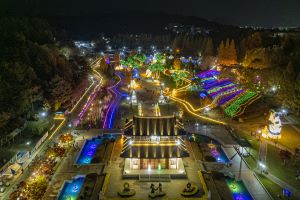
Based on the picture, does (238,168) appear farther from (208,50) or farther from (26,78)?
(208,50)

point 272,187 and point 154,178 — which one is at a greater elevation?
point 154,178

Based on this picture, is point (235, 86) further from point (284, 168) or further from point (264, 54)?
point (284, 168)

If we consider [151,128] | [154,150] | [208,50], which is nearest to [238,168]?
[154,150]

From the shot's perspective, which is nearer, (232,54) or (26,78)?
(26,78)

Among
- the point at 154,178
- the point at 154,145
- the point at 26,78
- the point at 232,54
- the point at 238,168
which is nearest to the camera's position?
the point at 154,178

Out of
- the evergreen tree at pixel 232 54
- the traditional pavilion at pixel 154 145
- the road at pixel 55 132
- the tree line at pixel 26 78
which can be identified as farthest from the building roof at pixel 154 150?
the evergreen tree at pixel 232 54

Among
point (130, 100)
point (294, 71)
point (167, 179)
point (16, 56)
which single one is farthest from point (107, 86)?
point (167, 179)

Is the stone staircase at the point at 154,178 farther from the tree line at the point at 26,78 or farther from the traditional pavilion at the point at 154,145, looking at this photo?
the tree line at the point at 26,78
